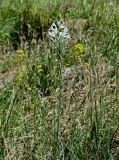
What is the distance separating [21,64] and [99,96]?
1.94 m

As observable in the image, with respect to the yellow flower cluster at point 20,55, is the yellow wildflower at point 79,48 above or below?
above

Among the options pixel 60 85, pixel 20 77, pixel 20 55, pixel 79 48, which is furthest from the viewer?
pixel 20 55

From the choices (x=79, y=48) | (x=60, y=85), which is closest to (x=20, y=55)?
(x=79, y=48)

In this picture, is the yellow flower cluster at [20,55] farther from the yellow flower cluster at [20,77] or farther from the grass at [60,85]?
the yellow flower cluster at [20,77]

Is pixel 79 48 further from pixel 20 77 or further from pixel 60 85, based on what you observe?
pixel 60 85

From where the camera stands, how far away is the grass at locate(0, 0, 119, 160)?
3012mm

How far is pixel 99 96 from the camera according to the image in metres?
3.24

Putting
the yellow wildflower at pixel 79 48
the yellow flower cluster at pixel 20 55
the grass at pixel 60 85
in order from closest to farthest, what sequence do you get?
1. the grass at pixel 60 85
2. the yellow wildflower at pixel 79 48
3. the yellow flower cluster at pixel 20 55

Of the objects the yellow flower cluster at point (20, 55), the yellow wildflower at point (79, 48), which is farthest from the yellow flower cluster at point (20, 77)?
the yellow wildflower at point (79, 48)

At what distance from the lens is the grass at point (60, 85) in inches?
119

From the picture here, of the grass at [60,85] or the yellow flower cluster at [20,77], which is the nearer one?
the grass at [60,85]

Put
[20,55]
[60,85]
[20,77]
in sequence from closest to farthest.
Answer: [60,85] → [20,77] → [20,55]

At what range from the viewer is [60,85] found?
106 inches

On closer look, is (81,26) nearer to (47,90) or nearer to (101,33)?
(101,33)
